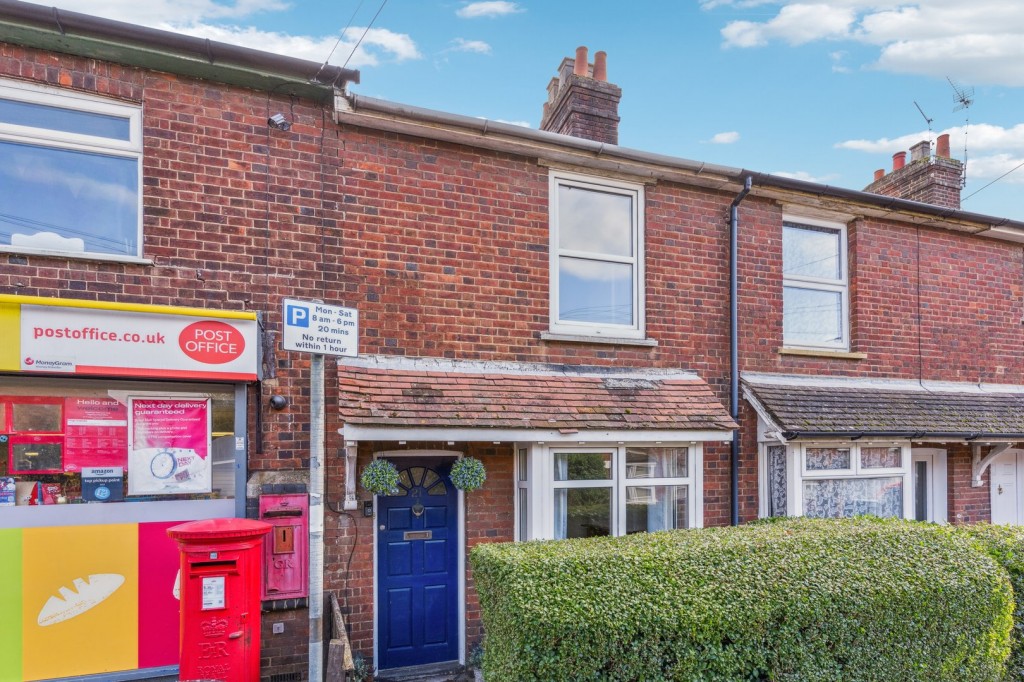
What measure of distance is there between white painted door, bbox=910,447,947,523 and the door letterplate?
6816 millimetres

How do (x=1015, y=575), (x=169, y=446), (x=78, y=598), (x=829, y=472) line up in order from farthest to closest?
(x=829, y=472), (x=1015, y=575), (x=169, y=446), (x=78, y=598)

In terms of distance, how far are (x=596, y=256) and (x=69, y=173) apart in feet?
16.9

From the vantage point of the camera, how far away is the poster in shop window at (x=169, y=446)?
5.06 m

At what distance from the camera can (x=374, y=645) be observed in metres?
5.61

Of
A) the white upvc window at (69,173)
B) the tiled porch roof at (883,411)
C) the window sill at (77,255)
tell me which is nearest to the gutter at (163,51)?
the white upvc window at (69,173)

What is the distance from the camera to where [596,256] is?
6.88 m

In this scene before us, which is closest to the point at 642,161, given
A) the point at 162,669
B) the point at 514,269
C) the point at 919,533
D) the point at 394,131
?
the point at 514,269

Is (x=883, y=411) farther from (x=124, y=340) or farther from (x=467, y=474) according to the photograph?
(x=124, y=340)

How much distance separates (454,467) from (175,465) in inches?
95.9

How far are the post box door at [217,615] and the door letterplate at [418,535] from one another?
1.82 metres

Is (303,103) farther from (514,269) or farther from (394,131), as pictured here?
(514,269)

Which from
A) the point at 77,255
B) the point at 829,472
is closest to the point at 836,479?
the point at 829,472

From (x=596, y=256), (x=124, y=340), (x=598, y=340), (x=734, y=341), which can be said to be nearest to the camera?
(x=124, y=340)

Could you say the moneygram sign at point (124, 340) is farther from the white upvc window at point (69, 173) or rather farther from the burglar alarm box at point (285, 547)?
the burglar alarm box at point (285, 547)
